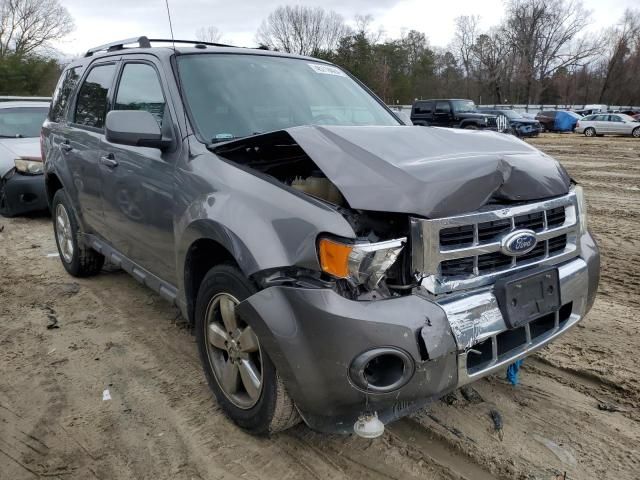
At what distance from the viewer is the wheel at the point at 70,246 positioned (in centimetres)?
483

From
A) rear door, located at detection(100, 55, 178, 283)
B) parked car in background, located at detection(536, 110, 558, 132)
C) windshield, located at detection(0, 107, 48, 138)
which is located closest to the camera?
rear door, located at detection(100, 55, 178, 283)

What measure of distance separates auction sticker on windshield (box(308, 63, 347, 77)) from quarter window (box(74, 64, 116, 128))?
1516mm

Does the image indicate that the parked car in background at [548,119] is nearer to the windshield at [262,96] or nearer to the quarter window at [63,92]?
the windshield at [262,96]

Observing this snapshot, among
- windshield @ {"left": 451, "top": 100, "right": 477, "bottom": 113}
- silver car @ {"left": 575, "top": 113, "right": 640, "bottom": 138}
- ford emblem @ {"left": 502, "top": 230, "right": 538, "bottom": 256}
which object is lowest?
silver car @ {"left": 575, "top": 113, "right": 640, "bottom": 138}

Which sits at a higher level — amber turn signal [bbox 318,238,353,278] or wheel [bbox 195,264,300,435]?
amber turn signal [bbox 318,238,353,278]

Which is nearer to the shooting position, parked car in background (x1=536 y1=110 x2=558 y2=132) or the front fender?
the front fender

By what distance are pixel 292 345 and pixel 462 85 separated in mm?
80492

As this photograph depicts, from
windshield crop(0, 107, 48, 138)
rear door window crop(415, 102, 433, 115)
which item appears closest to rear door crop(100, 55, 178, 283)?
windshield crop(0, 107, 48, 138)

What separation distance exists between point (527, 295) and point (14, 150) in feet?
26.1

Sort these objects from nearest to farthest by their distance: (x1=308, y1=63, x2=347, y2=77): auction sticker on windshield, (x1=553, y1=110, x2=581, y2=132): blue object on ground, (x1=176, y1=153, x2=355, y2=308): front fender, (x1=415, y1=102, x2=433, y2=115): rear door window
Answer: (x1=176, y1=153, x2=355, y2=308): front fender, (x1=308, y1=63, x2=347, y2=77): auction sticker on windshield, (x1=415, y1=102, x2=433, y2=115): rear door window, (x1=553, y1=110, x2=581, y2=132): blue object on ground

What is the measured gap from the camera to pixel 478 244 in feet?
7.22

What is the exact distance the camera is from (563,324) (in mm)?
2578

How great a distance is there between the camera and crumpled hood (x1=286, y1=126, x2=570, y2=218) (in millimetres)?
2117

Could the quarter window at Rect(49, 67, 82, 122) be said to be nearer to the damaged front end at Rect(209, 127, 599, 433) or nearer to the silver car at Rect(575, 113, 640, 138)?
the damaged front end at Rect(209, 127, 599, 433)
